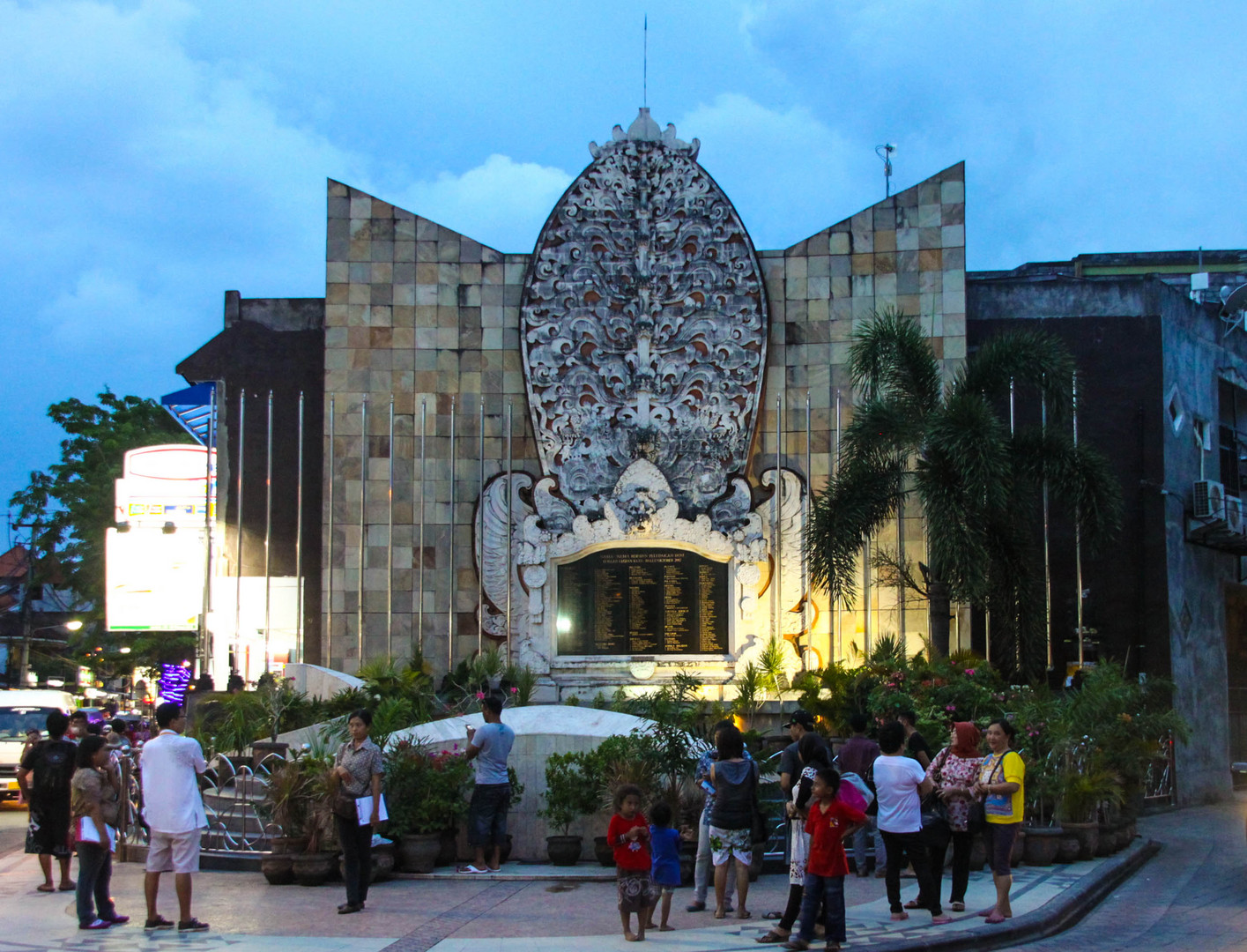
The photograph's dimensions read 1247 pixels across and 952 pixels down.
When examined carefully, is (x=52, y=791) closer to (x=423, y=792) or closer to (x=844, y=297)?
(x=423, y=792)

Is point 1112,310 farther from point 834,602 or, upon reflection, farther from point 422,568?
point 422,568

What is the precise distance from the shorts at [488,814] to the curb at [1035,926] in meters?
4.28

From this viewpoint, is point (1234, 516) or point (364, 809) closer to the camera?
point (364, 809)

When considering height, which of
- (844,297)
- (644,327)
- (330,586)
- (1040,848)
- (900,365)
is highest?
(844,297)

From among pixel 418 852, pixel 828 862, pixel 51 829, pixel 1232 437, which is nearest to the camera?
pixel 828 862

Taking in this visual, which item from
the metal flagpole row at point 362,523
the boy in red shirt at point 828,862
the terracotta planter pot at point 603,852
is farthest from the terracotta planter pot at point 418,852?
the metal flagpole row at point 362,523

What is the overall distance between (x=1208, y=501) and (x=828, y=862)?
16272 mm

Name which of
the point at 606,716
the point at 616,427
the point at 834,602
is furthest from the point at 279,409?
the point at 606,716

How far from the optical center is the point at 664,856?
32.3 ft

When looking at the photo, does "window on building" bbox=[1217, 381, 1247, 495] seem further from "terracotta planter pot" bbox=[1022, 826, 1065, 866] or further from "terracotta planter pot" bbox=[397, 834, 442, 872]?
"terracotta planter pot" bbox=[397, 834, 442, 872]

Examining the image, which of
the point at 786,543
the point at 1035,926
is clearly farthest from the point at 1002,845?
the point at 786,543

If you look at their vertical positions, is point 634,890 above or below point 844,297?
below

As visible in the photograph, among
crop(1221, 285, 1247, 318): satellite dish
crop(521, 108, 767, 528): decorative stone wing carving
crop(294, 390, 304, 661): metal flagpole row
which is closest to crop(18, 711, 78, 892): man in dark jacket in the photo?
crop(294, 390, 304, 661): metal flagpole row

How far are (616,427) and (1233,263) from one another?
69.9 ft
